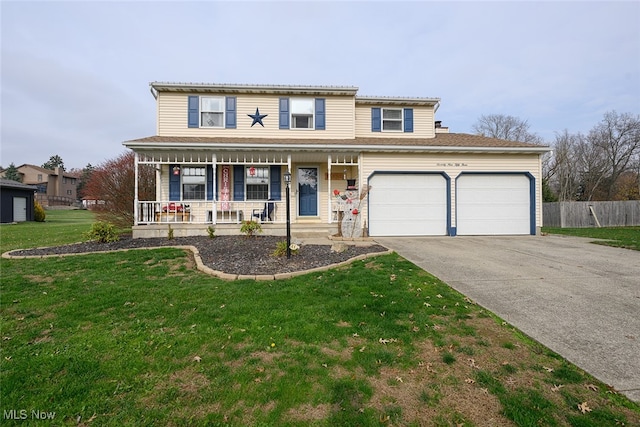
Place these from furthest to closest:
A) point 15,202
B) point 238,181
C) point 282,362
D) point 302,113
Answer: point 15,202 → point 302,113 → point 238,181 → point 282,362

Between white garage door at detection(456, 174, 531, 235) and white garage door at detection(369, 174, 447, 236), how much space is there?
2.52 ft

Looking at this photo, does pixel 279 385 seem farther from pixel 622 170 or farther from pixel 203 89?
pixel 622 170

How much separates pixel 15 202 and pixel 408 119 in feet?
89.6

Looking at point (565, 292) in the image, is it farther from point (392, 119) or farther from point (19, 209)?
point (19, 209)

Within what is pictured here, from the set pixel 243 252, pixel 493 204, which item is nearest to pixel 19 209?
pixel 243 252

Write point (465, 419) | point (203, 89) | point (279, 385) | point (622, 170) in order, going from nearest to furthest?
1. point (465, 419)
2. point (279, 385)
3. point (203, 89)
4. point (622, 170)

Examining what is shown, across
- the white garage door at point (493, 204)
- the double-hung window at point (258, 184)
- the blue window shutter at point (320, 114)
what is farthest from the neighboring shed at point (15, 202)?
the white garage door at point (493, 204)

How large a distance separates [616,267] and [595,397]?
5608 mm

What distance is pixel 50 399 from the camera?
2322 mm

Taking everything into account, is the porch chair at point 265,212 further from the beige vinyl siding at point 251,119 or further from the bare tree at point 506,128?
the bare tree at point 506,128

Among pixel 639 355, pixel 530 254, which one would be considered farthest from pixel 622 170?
pixel 639 355

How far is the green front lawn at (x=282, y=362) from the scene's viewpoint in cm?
218

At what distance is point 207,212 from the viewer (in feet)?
37.3

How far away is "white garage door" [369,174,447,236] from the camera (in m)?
11.2
